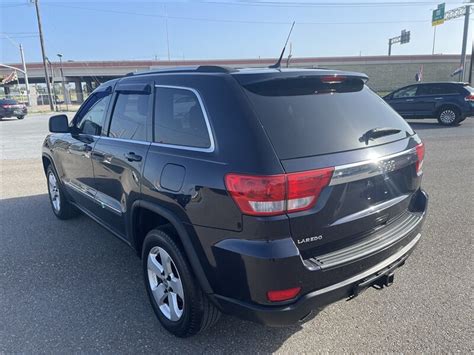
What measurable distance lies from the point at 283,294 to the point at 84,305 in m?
1.82

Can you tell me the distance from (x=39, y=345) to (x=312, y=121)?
95.2 inches

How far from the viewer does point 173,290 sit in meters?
2.56

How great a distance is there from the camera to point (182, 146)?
2393 mm

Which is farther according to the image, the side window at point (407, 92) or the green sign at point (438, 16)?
the green sign at point (438, 16)

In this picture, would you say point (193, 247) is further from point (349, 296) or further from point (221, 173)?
point (349, 296)

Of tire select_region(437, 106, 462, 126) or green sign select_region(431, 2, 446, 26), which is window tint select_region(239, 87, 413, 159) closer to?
tire select_region(437, 106, 462, 126)

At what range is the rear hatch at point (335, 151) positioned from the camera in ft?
6.70

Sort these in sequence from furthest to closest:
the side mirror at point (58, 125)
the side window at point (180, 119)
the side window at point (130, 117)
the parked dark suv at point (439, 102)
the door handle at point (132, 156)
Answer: the parked dark suv at point (439, 102)
the side mirror at point (58, 125)
the side window at point (130, 117)
the door handle at point (132, 156)
the side window at point (180, 119)

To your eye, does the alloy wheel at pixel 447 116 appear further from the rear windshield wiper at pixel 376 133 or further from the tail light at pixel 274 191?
the tail light at pixel 274 191

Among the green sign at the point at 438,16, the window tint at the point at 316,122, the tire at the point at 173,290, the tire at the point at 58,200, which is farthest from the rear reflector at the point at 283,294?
the green sign at the point at 438,16

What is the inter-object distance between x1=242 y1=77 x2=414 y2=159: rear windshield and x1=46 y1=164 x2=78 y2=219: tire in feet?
11.4

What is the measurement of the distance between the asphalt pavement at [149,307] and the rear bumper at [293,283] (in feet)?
1.69

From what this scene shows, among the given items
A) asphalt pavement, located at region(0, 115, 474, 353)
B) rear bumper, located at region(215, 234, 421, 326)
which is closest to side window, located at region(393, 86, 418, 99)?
asphalt pavement, located at region(0, 115, 474, 353)

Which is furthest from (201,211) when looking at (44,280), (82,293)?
(44,280)
